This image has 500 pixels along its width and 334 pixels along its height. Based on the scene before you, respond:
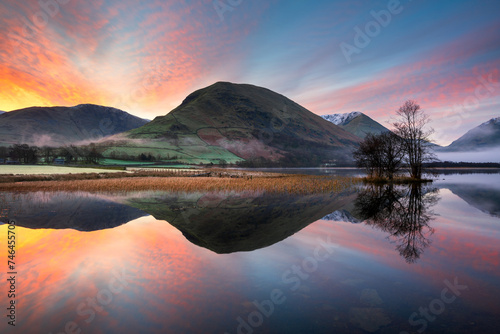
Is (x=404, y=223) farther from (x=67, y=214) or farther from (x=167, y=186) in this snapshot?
(x=167, y=186)

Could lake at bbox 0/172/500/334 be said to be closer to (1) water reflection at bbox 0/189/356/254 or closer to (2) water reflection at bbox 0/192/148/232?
(1) water reflection at bbox 0/189/356/254

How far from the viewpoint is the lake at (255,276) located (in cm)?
602

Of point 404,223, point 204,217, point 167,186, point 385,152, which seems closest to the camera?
point 404,223

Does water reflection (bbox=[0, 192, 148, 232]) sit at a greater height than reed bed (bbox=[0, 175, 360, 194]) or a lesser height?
lesser

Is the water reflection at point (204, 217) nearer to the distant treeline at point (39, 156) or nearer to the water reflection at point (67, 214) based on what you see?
the water reflection at point (67, 214)

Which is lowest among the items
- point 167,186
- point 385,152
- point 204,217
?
point 204,217

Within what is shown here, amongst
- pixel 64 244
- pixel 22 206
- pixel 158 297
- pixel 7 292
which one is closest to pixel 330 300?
pixel 158 297

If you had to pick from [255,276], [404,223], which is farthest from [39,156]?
[404,223]

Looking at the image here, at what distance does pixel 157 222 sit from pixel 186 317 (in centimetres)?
1250

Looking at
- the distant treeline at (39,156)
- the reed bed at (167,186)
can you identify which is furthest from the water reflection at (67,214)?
the distant treeline at (39,156)

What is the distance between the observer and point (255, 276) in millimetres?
8750

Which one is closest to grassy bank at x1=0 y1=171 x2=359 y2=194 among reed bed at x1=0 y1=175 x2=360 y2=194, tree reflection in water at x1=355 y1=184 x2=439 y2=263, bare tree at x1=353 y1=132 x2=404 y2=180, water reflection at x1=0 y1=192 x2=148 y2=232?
reed bed at x1=0 y1=175 x2=360 y2=194

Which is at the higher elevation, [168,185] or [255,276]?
[168,185]

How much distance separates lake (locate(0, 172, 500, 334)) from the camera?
6023 mm
